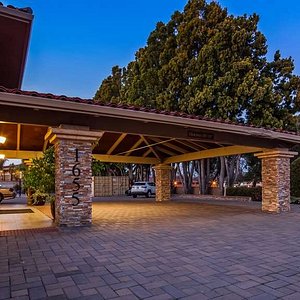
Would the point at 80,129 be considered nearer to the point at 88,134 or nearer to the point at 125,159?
the point at 88,134

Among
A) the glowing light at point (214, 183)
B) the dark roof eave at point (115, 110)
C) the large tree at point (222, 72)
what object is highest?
A: the large tree at point (222, 72)

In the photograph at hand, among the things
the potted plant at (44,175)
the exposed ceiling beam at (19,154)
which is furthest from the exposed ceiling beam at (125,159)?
the potted plant at (44,175)

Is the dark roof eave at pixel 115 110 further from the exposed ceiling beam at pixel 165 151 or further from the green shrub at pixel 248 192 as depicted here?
the green shrub at pixel 248 192

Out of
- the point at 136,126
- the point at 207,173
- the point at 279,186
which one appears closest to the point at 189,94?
the point at 207,173

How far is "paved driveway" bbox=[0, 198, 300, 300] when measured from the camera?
3.73 meters

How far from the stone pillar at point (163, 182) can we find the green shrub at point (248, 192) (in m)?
4.94

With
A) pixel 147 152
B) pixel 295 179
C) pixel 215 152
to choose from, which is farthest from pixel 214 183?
pixel 215 152

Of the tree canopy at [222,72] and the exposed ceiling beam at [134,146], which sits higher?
the tree canopy at [222,72]

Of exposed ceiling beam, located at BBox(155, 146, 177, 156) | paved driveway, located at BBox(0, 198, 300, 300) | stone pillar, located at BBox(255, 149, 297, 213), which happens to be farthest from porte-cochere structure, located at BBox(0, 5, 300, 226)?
exposed ceiling beam, located at BBox(155, 146, 177, 156)

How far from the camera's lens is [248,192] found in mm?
20656

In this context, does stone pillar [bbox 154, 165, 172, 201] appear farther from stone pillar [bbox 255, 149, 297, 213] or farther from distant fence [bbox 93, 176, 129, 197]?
distant fence [bbox 93, 176, 129, 197]

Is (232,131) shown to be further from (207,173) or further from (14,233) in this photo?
(207,173)

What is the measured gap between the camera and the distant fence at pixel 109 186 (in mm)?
28844

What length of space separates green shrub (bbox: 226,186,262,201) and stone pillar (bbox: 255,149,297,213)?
7654 mm
